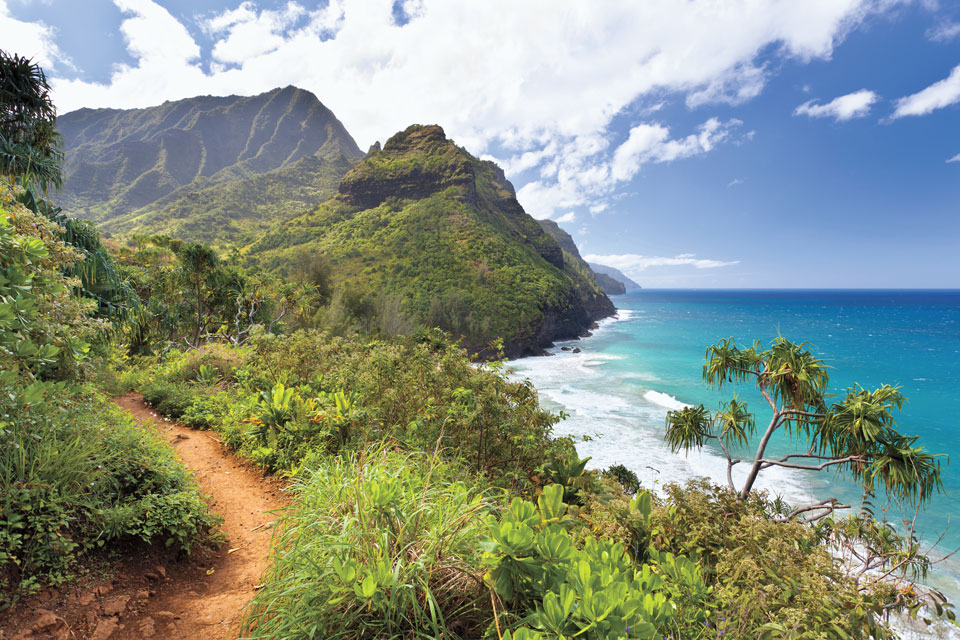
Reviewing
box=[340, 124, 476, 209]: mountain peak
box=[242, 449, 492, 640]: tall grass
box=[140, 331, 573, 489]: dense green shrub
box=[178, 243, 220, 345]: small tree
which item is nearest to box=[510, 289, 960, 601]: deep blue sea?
box=[140, 331, 573, 489]: dense green shrub

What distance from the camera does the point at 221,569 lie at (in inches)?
115

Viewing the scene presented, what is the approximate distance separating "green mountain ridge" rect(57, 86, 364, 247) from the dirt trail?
48.0m

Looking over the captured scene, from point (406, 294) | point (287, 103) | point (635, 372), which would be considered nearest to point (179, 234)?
point (406, 294)

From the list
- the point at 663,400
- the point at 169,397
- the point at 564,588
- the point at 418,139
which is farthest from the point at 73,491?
the point at 418,139

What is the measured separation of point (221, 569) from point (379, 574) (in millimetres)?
2280

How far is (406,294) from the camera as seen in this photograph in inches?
1702

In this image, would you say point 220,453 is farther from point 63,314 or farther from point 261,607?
point 261,607

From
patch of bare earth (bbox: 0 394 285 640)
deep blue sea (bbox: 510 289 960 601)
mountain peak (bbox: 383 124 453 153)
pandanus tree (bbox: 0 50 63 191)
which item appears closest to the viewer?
patch of bare earth (bbox: 0 394 285 640)

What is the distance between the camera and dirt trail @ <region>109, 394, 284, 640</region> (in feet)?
7.14

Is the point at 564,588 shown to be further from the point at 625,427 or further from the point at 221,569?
the point at 625,427

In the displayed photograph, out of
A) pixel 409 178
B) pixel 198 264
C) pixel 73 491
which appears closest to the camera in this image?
pixel 73 491

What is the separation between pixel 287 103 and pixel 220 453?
22486 cm

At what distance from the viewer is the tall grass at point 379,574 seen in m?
1.59

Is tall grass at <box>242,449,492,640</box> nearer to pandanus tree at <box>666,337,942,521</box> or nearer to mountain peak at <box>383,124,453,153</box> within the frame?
pandanus tree at <box>666,337,942,521</box>
